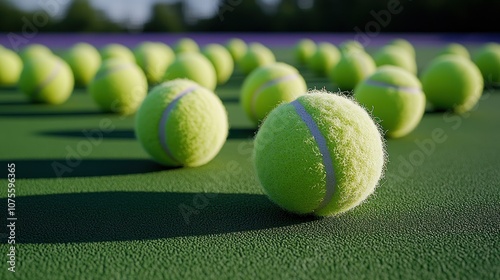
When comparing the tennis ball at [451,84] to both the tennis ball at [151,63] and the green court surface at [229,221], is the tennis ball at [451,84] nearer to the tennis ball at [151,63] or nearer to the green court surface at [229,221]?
the green court surface at [229,221]

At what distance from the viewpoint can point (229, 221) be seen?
2.64 m

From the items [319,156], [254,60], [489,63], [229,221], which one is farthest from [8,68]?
[489,63]

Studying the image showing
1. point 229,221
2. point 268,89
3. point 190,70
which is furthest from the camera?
point 190,70

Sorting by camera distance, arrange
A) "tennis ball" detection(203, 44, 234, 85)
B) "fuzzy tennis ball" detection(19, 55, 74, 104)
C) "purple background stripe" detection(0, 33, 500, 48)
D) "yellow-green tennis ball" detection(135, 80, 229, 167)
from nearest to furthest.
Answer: "yellow-green tennis ball" detection(135, 80, 229, 167), "fuzzy tennis ball" detection(19, 55, 74, 104), "tennis ball" detection(203, 44, 234, 85), "purple background stripe" detection(0, 33, 500, 48)

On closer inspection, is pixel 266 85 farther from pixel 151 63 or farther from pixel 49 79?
pixel 151 63

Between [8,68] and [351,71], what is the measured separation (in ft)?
19.0

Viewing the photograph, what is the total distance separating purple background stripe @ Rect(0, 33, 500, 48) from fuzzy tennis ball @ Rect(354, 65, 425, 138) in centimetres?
1886

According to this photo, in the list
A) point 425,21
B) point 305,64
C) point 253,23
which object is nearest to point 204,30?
point 253,23

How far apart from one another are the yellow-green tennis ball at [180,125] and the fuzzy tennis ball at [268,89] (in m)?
1.20

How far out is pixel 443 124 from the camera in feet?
18.2

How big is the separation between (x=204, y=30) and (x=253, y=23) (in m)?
2.78

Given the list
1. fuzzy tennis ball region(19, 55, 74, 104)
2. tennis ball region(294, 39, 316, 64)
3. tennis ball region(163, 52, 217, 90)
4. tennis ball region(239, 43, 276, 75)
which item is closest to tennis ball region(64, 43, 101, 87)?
fuzzy tennis ball region(19, 55, 74, 104)

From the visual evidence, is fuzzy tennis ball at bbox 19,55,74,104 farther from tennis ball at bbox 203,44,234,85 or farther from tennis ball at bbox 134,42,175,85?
tennis ball at bbox 203,44,234,85

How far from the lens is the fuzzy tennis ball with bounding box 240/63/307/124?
4883 mm
